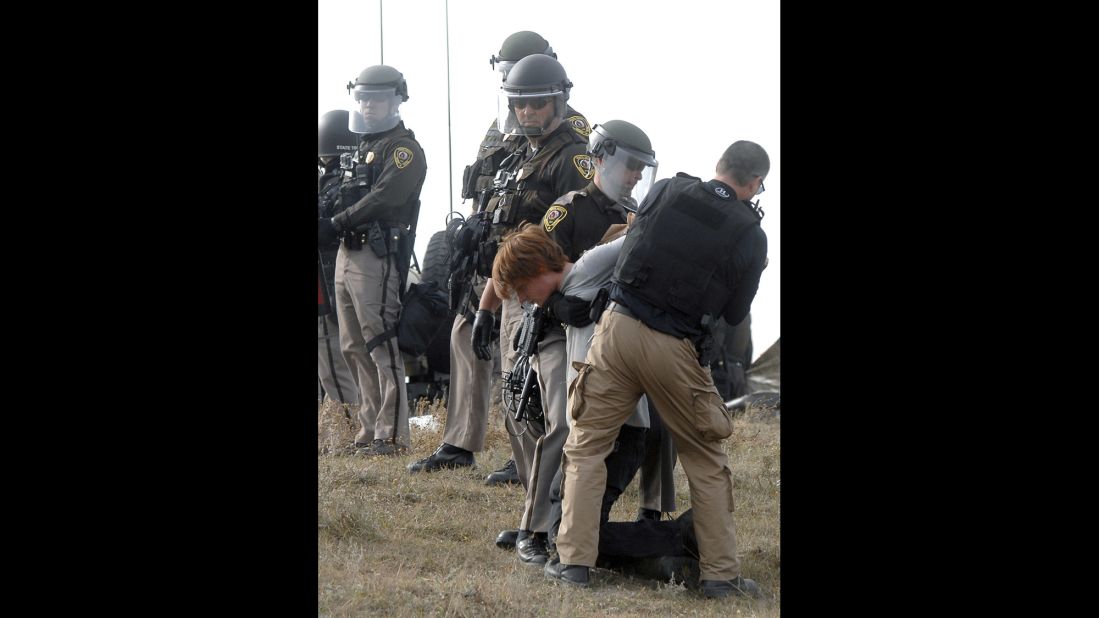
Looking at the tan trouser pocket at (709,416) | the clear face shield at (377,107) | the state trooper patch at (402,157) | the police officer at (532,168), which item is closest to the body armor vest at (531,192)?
the police officer at (532,168)

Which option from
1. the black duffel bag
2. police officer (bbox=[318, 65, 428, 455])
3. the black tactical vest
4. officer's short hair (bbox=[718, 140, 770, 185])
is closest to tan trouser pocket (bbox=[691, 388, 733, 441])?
the black tactical vest

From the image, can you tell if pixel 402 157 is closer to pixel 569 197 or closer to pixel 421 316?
pixel 421 316

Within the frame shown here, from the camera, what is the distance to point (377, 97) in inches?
299

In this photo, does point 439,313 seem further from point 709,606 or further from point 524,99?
point 709,606

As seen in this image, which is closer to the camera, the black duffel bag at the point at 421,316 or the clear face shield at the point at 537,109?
the clear face shield at the point at 537,109

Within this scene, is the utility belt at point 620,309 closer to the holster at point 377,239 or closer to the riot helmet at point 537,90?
the riot helmet at point 537,90

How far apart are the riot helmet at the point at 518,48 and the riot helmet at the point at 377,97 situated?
3.74ft

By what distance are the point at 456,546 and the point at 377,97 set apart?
128 inches

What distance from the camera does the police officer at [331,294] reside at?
8.36 meters

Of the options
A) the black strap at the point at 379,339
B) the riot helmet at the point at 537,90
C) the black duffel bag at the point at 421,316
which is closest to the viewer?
the riot helmet at the point at 537,90

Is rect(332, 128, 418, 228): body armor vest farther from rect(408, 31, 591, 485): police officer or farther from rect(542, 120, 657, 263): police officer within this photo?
rect(542, 120, 657, 263): police officer
